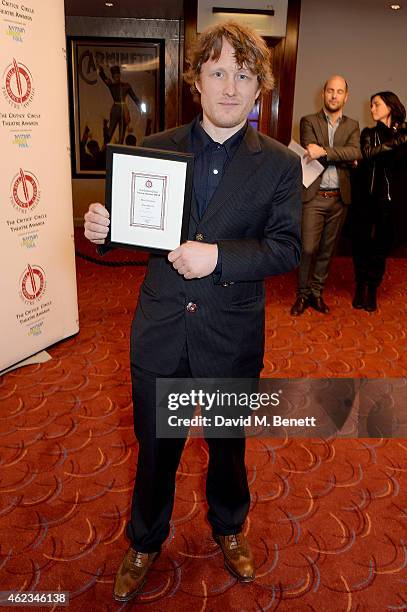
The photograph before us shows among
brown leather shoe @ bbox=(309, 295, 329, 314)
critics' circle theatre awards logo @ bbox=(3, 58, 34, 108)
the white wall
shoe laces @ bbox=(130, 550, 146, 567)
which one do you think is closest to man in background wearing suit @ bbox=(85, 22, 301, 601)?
shoe laces @ bbox=(130, 550, 146, 567)

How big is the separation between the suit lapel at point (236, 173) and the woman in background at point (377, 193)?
10.4ft

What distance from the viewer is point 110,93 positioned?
26.1 ft

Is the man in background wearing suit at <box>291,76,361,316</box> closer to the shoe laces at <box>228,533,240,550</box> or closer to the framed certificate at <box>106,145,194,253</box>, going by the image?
the shoe laces at <box>228,533,240,550</box>

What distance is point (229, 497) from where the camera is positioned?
1.94m

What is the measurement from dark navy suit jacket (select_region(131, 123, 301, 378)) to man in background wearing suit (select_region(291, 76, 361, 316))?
2796 mm

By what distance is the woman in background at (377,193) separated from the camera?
4.39 metres

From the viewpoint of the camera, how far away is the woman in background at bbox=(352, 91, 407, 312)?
4395 millimetres

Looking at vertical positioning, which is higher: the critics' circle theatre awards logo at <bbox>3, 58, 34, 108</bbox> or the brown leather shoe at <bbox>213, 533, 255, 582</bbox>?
the critics' circle theatre awards logo at <bbox>3, 58, 34, 108</bbox>

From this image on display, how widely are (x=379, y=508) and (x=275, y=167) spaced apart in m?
1.62

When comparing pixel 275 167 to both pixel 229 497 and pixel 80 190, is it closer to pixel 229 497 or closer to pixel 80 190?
pixel 229 497

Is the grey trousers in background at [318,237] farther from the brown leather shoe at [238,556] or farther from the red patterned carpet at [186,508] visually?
the brown leather shoe at [238,556]

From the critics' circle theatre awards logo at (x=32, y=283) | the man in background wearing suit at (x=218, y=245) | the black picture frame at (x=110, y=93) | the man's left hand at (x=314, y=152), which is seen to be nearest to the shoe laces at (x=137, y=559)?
the man in background wearing suit at (x=218, y=245)

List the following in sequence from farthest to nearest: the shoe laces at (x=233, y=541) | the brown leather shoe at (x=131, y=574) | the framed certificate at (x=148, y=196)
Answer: the shoe laces at (x=233, y=541)
the brown leather shoe at (x=131, y=574)
the framed certificate at (x=148, y=196)

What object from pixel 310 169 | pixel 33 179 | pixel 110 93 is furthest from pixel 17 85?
pixel 110 93
